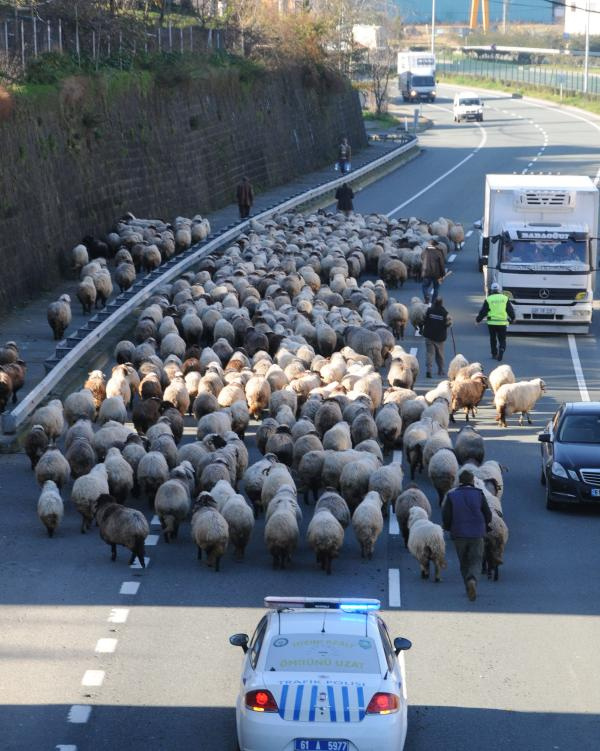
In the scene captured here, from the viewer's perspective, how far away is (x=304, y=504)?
18.2 metres

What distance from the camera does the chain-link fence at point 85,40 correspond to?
37688 millimetres

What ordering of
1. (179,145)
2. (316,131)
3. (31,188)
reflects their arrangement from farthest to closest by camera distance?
1. (316,131)
2. (179,145)
3. (31,188)

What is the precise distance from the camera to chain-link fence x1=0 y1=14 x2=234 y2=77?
37.7 m

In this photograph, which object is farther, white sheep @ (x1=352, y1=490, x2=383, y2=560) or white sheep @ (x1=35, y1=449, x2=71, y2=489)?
white sheep @ (x1=35, y1=449, x2=71, y2=489)

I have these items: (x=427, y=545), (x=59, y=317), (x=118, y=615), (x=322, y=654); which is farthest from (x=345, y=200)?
(x=322, y=654)

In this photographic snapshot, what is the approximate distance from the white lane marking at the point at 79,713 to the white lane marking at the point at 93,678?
50 centimetres

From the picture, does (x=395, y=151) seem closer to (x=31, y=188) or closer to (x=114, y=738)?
(x=31, y=188)

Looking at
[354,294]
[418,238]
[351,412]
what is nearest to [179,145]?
[418,238]

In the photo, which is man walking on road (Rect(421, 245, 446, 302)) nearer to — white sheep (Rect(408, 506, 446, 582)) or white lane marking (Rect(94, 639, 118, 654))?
white sheep (Rect(408, 506, 446, 582))

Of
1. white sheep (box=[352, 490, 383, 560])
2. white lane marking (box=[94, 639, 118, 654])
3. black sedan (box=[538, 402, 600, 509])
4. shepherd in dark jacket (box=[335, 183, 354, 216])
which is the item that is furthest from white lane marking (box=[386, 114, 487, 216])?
white lane marking (box=[94, 639, 118, 654])

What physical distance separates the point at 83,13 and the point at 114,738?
35991 millimetres

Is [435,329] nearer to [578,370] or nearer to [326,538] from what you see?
[578,370]

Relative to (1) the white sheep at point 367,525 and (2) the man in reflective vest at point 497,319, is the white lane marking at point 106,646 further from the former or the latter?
(2) the man in reflective vest at point 497,319

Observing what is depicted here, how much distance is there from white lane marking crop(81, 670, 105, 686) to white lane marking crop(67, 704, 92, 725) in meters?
0.50
